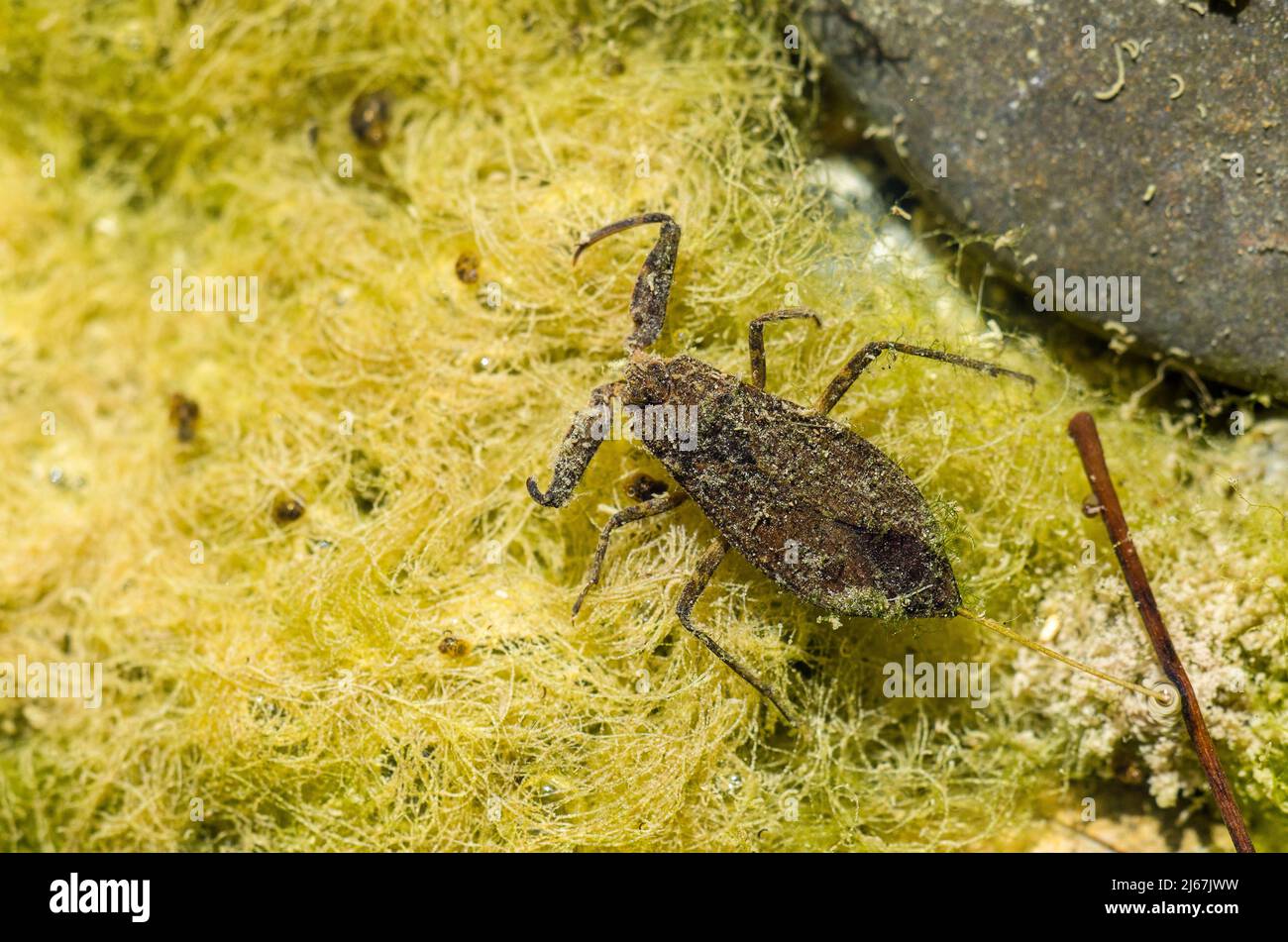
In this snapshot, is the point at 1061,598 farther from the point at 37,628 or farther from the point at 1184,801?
the point at 37,628

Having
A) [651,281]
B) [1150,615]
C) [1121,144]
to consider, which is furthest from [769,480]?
[1121,144]

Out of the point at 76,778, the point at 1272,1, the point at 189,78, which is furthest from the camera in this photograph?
the point at 189,78

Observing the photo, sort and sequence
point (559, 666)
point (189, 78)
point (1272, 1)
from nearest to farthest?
1. point (1272, 1)
2. point (559, 666)
3. point (189, 78)

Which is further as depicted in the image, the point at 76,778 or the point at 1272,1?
the point at 76,778

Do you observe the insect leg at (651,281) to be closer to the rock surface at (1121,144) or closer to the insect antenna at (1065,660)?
the rock surface at (1121,144)

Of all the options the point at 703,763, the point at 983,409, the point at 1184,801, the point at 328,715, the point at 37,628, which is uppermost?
Answer: the point at 983,409

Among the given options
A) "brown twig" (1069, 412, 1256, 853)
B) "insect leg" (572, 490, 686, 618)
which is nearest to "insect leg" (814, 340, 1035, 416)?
"brown twig" (1069, 412, 1256, 853)

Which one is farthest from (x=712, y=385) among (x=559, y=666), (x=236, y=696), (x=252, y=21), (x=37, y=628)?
(x=37, y=628)

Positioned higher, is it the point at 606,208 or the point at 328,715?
the point at 606,208
